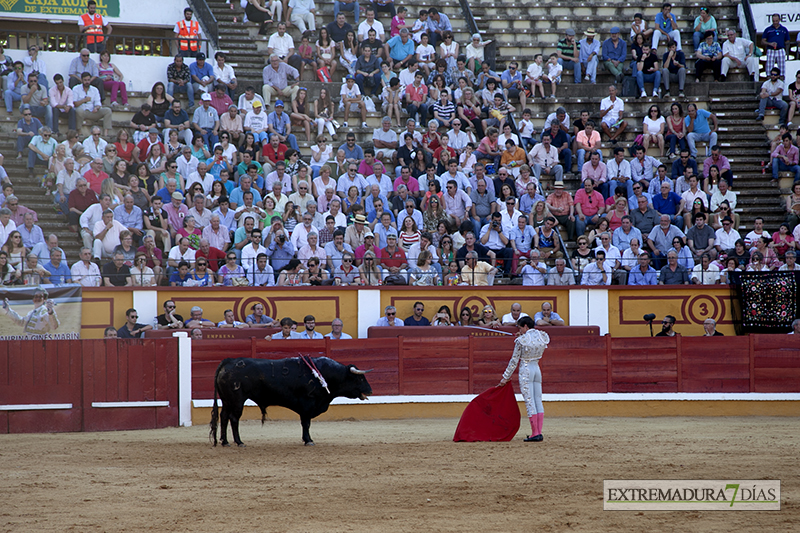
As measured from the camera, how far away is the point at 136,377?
1102cm

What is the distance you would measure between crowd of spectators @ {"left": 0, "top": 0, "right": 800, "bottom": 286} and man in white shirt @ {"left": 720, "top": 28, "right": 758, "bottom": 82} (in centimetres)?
48

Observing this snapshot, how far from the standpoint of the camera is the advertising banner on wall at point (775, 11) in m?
19.3

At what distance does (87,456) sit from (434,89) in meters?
9.98

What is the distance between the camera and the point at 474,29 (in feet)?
61.4

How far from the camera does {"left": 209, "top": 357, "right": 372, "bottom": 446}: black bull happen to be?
29.8 ft

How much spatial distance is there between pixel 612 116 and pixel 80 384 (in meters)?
10.7

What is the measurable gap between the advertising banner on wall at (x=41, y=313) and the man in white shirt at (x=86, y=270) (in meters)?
0.28

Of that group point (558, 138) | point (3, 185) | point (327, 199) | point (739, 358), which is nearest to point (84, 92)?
point (3, 185)

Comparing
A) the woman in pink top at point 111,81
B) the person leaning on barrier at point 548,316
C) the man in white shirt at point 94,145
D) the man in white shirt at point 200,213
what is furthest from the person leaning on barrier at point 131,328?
the person leaning on barrier at point 548,316

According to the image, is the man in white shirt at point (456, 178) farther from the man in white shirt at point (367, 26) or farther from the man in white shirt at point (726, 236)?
the man in white shirt at point (367, 26)

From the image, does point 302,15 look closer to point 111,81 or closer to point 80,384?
point 111,81

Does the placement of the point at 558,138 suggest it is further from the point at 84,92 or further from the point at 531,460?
the point at 531,460

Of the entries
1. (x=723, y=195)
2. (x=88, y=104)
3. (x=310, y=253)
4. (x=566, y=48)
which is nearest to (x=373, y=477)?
(x=310, y=253)

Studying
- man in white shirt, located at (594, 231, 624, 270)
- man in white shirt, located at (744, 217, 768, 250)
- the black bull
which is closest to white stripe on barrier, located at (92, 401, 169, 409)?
the black bull
